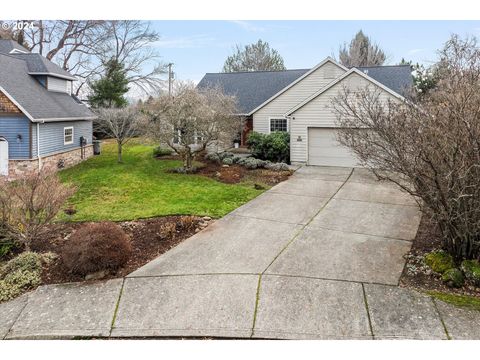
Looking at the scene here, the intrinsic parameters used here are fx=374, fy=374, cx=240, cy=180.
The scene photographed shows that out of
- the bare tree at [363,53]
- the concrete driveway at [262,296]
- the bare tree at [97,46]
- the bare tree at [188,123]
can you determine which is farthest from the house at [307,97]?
the bare tree at [363,53]

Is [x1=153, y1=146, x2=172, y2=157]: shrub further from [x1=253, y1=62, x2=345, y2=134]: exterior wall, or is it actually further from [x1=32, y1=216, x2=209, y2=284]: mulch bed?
[x1=32, y1=216, x2=209, y2=284]: mulch bed

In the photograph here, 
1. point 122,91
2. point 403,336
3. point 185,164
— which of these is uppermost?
point 122,91

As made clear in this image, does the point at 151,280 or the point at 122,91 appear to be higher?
the point at 122,91

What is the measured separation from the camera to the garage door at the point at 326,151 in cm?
1727

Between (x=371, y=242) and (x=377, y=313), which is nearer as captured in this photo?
(x=377, y=313)

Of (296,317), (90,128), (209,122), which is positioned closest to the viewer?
(296,317)

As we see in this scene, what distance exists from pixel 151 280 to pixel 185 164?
10.1 metres

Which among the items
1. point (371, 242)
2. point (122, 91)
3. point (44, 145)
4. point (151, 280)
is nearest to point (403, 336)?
point (371, 242)

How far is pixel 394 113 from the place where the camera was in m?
6.82

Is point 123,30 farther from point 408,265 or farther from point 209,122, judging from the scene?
point 408,265

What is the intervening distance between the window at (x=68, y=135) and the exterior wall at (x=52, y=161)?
19.4 inches

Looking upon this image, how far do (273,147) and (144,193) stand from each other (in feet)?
26.3

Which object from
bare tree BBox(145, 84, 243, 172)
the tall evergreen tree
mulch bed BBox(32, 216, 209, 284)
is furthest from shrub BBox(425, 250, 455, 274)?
the tall evergreen tree

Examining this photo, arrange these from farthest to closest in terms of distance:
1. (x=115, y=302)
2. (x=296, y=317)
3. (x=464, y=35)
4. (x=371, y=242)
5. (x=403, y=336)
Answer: (x=464, y=35), (x=371, y=242), (x=115, y=302), (x=296, y=317), (x=403, y=336)
